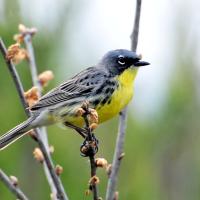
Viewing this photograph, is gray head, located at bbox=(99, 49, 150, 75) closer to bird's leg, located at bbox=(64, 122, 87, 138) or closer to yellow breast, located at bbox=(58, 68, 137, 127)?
yellow breast, located at bbox=(58, 68, 137, 127)

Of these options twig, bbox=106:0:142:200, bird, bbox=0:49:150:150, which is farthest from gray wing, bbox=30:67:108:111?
twig, bbox=106:0:142:200

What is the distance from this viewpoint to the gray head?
5.04m

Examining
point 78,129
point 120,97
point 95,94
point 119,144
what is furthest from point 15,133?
point 119,144

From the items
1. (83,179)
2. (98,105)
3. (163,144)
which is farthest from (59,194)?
(163,144)

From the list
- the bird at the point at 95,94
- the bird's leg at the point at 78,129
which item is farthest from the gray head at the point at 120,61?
the bird's leg at the point at 78,129

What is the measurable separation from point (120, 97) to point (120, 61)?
462 millimetres

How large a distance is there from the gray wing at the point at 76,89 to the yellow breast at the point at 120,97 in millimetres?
151

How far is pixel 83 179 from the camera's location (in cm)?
584

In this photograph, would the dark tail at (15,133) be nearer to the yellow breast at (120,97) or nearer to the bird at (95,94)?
the bird at (95,94)

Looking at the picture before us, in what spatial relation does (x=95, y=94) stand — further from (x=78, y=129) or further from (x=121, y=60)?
(x=121, y=60)

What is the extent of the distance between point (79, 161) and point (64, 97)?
104 centimetres

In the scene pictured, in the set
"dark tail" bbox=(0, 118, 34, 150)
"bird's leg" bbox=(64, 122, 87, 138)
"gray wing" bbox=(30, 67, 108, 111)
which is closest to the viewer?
"dark tail" bbox=(0, 118, 34, 150)

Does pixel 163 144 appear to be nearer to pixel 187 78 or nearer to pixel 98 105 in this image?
pixel 187 78

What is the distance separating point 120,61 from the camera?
5207 millimetres
